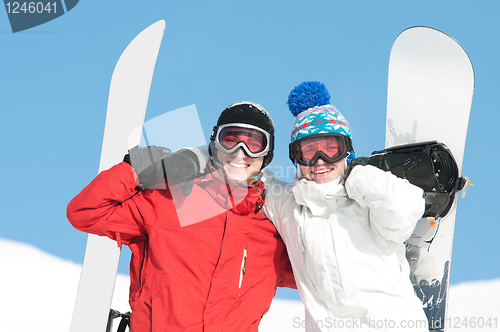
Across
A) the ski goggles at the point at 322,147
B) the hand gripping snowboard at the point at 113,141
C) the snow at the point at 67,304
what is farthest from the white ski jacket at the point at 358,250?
the snow at the point at 67,304

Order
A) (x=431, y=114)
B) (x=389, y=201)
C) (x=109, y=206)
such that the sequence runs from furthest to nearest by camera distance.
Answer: (x=431, y=114)
(x=109, y=206)
(x=389, y=201)

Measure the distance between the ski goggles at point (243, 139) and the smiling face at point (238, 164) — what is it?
4 centimetres

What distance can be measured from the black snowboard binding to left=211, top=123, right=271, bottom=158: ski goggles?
613 millimetres

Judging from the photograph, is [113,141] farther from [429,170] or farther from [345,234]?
[429,170]

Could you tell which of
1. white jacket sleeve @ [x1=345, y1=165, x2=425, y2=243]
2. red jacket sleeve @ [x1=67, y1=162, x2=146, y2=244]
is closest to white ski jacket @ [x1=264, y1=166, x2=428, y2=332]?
white jacket sleeve @ [x1=345, y1=165, x2=425, y2=243]

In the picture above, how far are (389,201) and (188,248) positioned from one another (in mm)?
1076

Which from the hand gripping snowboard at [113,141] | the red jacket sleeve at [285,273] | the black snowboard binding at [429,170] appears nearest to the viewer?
the black snowboard binding at [429,170]

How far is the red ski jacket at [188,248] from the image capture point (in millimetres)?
2191

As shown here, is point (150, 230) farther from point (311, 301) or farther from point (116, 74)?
point (116, 74)

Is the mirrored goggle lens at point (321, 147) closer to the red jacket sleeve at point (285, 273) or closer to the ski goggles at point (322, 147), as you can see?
the ski goggles at point (322, 147)

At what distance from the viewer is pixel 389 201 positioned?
6.37ft

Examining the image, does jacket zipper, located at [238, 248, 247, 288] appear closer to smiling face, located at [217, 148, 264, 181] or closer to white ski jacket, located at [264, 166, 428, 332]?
white ski jacket, located at [264, 166, 428, 332]

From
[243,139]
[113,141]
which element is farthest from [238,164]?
[113,141]

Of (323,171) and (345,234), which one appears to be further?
(323,171)
